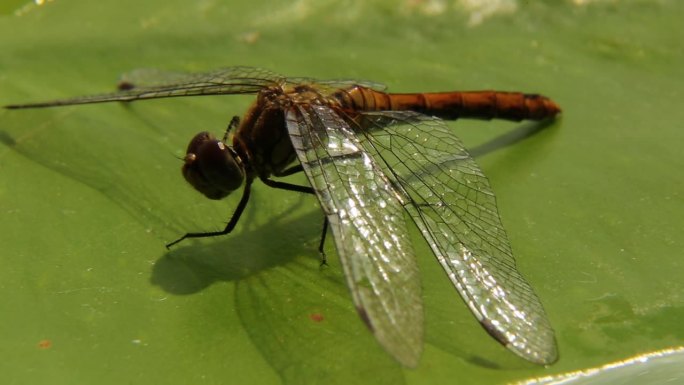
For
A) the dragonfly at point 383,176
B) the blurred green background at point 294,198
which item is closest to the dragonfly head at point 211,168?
the dragonfly at point 383,176

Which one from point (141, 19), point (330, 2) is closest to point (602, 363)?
point (330, 2)

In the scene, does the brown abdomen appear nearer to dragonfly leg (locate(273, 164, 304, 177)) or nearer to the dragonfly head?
dragonfly leg (locate(273, 164, 304, 177))

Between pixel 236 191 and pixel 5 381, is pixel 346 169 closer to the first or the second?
pixel 236 191

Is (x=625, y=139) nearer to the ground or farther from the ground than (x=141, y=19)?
nearer to the ground

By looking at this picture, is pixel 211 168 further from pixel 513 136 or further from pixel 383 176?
pixel 513 136

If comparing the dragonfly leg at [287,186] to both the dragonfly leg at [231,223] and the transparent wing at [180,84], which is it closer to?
the dragonfly leg at [231,223]

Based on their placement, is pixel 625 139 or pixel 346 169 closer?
pixel 346 169
